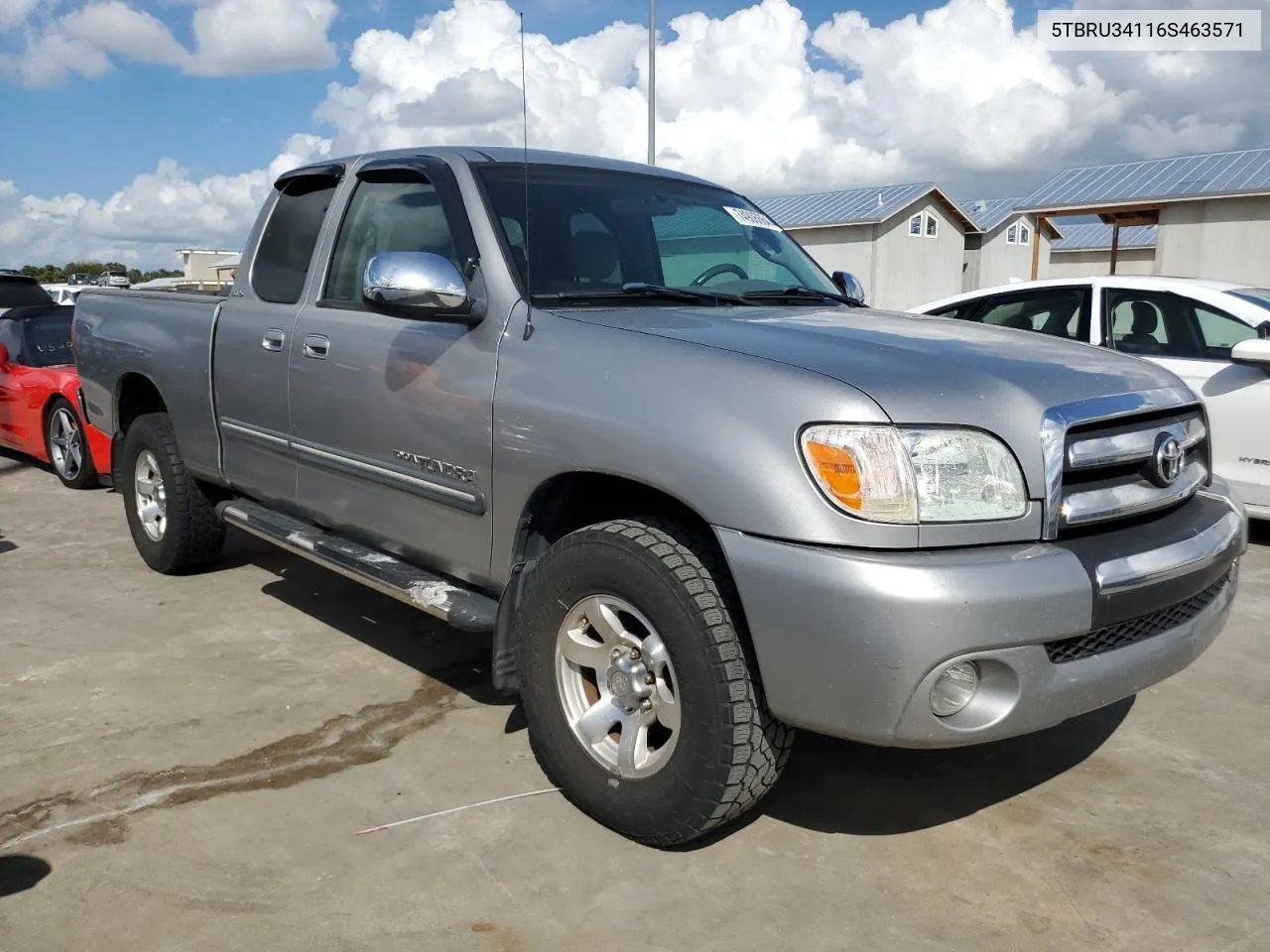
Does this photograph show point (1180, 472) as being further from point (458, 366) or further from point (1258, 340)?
point (1258, 340)

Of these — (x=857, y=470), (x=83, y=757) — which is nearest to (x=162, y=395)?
(x=83, y=757)

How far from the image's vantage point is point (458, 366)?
11.0ft

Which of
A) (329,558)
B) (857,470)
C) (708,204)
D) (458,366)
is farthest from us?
(708,204)

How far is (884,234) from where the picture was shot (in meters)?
34.5

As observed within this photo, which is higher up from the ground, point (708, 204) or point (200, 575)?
point (708, 204)

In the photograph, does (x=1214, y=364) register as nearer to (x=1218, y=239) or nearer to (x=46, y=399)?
(x=46, y=399)

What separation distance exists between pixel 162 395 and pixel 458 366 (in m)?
2.51

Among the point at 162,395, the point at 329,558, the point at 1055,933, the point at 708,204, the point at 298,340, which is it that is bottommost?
the point at 1055,933

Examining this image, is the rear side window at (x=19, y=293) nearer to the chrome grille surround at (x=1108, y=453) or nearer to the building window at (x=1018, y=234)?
the chrome grille surround at (x=1108, y=453)

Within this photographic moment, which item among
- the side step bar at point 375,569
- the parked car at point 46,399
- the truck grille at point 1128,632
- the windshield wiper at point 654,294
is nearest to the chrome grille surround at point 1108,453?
the truck grille at point 1128,632

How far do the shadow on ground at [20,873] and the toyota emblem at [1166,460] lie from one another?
3.03m

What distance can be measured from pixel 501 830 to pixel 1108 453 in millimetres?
1893

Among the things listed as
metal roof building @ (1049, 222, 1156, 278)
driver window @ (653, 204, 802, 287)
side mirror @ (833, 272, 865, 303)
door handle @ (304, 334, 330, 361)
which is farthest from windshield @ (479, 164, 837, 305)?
metal roof building @ (1049, 222, 1156, 278)

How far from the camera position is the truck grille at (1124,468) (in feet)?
8.70
